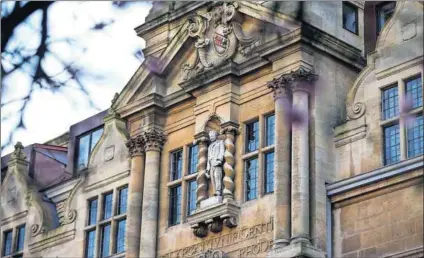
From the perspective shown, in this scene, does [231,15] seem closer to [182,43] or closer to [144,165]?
[182,43]

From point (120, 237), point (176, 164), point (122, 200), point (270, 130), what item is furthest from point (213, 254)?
point (122, 200)

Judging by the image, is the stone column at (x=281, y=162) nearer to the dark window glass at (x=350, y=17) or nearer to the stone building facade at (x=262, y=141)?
the stone building facade at (x=262, y=141)

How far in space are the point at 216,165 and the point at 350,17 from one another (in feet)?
18.0

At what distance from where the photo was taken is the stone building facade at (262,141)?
89.7 feet

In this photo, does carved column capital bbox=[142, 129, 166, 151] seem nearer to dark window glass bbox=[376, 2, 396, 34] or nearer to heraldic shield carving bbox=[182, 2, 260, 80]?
heraldic shield carving bbox=[182, 2, 260, 80]

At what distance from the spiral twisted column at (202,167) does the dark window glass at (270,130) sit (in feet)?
5.88

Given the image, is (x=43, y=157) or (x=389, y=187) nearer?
(x=389, y=187)

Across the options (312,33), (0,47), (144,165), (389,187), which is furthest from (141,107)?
(0,47)

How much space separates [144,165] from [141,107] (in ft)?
5.59

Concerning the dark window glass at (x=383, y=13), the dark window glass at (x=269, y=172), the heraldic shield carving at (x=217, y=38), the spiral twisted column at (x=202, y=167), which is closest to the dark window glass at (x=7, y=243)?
the heraldic shield carving at (x=217, y=38)

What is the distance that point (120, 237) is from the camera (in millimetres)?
33406

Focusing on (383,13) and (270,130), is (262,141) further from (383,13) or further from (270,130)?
(383,13)

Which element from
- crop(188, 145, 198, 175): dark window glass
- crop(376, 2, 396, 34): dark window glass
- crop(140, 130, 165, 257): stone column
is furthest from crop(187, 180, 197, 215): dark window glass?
crop(376, 2, 396, 34): dark window glass

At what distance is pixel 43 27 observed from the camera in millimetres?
11375
